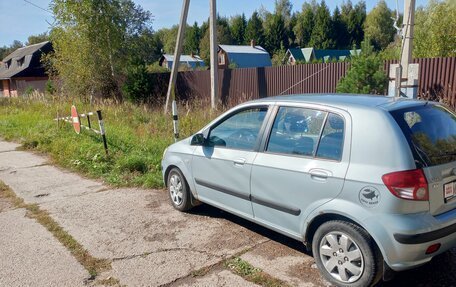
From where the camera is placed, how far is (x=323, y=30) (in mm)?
77688

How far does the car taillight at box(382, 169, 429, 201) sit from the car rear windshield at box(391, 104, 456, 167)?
12 centimetres

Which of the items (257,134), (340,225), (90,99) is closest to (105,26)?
(90,99)

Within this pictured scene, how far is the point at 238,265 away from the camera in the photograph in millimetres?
3670

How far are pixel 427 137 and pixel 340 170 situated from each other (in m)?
0.73

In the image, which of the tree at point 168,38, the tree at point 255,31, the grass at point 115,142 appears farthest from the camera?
the tree at point 168,38

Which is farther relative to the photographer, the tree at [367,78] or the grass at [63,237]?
the tree at [367,78]

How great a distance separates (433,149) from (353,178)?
67cm

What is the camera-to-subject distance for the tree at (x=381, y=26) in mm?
67812

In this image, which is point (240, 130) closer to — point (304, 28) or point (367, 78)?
point (367, 78)

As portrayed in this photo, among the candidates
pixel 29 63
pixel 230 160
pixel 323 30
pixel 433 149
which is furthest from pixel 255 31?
pixel 433 149

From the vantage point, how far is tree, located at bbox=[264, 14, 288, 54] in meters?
80.1

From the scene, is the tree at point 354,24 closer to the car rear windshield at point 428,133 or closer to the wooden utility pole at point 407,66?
the wooden utility pole at point 407,66

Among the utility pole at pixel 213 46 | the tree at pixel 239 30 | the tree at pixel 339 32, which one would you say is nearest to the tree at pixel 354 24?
the tree at pixel 339 32

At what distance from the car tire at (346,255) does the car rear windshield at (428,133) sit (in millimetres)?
740
